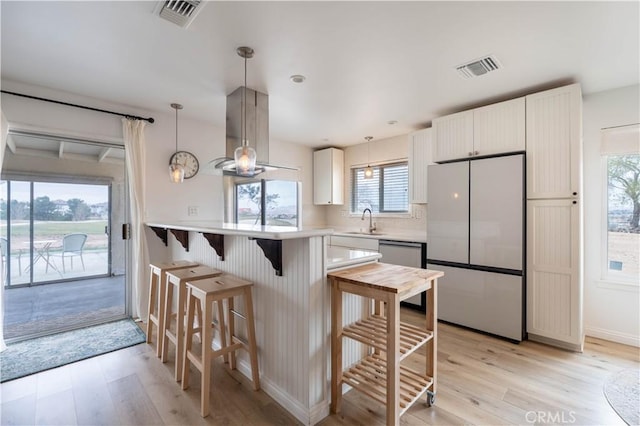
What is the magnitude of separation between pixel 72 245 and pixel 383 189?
424 centimetres

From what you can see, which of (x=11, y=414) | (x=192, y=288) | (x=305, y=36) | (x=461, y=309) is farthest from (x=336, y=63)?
(x=11, y=414)

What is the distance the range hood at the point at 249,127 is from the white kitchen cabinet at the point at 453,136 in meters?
2.00

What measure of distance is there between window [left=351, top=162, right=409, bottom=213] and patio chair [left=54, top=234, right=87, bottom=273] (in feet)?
12.8

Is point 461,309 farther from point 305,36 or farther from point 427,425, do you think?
point 305,36

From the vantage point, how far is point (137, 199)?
10.9ft

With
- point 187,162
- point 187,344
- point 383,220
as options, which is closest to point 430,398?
point 187,344

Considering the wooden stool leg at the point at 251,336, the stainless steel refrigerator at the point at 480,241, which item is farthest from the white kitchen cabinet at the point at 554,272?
the wooden stool leg at the point at 251,336

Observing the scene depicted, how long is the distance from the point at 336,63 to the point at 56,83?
2641mm

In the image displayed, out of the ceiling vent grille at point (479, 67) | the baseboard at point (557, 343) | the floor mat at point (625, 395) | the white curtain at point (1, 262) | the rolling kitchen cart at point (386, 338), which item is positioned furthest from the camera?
the baseboard at point (557, 343)

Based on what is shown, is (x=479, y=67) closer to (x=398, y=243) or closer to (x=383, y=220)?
(x=398, y=243)

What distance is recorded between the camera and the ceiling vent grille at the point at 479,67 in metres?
2.28

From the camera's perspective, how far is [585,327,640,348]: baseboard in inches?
106

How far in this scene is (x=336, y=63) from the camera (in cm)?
235

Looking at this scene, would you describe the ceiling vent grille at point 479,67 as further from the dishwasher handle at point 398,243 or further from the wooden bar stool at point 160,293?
the wooden bar stool at point 160,293
